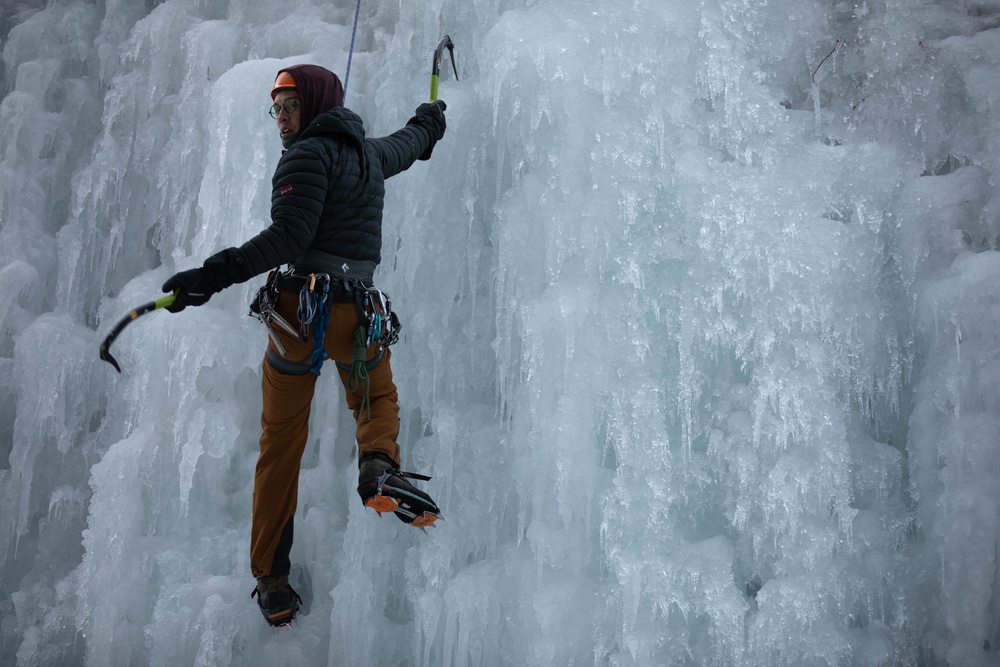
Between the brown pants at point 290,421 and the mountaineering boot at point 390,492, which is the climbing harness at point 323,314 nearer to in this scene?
the brown pants at point 290,421

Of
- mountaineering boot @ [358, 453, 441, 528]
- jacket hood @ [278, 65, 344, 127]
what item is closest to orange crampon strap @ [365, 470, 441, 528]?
mountaineering boot @ [358, 453, 441, 528]

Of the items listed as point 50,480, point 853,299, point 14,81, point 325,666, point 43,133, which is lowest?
point 325,666

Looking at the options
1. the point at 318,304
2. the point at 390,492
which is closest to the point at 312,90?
the point at 318,304

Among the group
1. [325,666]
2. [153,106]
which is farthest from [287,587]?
[153,106]

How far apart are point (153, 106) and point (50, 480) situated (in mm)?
2272

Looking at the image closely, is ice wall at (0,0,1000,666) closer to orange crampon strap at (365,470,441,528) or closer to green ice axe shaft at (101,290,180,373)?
orange crampon strap at (365,470,441,528)

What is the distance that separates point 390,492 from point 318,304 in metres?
0.67

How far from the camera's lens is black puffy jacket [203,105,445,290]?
8.85 ft

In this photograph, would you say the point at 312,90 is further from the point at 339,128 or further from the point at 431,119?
the point at 431,119

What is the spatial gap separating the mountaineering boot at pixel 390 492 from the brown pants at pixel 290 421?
0.06 metres

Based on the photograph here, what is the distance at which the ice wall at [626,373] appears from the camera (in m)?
3.55

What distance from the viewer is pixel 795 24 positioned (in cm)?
428

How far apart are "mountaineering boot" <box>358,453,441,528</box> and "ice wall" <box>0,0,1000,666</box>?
2.93 ft

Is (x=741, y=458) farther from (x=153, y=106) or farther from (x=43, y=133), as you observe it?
(x=43, y=133)
